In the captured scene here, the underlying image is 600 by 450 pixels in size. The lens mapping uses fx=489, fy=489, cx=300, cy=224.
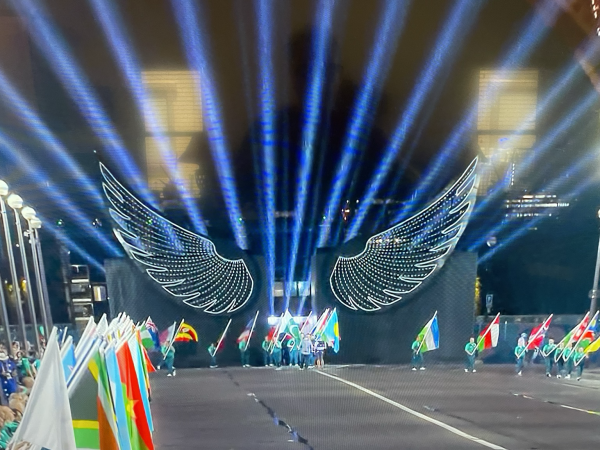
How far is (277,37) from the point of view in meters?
2.38

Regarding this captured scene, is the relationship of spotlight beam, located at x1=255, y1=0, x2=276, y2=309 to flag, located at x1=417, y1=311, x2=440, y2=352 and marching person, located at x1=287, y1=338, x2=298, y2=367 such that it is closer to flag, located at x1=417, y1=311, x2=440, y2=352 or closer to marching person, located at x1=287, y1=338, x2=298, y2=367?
marching person, located at x1=287, y1=338, x2=298, y2=367

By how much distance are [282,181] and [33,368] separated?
62.6 inches

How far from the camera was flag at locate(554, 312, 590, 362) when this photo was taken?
251 centimetres

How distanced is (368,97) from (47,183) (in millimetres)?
1629

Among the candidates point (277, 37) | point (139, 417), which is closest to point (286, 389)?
point (139, 417)

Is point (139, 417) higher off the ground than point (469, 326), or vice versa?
point (469, 326)

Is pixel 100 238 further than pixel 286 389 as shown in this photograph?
No

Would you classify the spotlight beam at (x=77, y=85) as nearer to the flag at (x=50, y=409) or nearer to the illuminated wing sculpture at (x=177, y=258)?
the illuminated wing sculpture at (x=177, y=258)

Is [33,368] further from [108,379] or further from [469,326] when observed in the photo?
[469,326]

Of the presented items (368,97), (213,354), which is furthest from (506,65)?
(213,354)

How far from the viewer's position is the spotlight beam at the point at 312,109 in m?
2.36

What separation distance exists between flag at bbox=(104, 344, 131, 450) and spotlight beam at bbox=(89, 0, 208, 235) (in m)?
0.74

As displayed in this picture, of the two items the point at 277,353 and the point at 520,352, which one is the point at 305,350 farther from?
the point at 520,352

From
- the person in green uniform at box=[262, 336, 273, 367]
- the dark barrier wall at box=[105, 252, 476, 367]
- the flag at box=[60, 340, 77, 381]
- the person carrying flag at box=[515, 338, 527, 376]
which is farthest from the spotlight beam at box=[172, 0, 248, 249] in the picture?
the person carrying flag at box=[515, 338, 527, 376]
